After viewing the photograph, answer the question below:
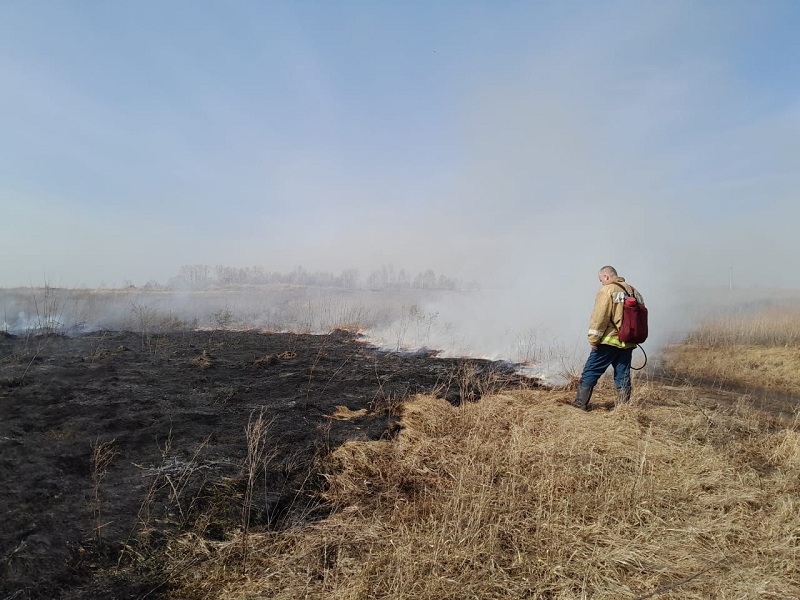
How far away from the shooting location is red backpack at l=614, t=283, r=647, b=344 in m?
5.30

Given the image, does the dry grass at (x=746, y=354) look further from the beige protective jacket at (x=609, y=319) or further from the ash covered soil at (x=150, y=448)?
the beige protective jacket at (x=609, y=319)

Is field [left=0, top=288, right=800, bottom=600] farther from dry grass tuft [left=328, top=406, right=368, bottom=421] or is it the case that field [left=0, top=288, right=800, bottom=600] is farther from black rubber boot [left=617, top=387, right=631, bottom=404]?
black rubber boot [left=617, top=387, right=631, bottom=404]

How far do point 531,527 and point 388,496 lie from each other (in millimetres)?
1188

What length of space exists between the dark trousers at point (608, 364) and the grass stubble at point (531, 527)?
1043 mm

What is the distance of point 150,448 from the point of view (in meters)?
4.27

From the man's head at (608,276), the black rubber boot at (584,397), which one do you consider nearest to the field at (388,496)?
the black rubber boot at (584,397)

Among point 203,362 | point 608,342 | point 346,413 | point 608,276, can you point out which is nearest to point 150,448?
point 346,413

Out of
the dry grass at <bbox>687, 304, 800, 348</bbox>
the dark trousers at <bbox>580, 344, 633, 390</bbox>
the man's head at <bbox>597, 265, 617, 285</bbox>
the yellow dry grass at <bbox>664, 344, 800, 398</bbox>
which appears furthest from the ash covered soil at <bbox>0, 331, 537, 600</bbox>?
the dry grass at <bbox>687, 304, 800, 348</bbox>

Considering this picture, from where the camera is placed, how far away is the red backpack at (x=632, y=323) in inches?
209

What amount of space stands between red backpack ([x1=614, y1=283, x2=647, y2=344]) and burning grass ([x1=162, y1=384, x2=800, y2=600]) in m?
1.26

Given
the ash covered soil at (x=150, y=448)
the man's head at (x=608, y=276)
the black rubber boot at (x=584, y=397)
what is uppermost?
the man's head at (x=608, y=276)

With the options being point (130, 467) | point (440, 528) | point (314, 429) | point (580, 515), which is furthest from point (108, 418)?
point (580, 515)

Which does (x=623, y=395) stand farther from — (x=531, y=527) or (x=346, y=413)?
(x=346, y=413)

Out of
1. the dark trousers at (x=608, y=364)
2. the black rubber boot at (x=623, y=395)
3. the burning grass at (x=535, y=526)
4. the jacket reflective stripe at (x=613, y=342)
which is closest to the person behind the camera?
the burning grass at (x=535, y=526)
